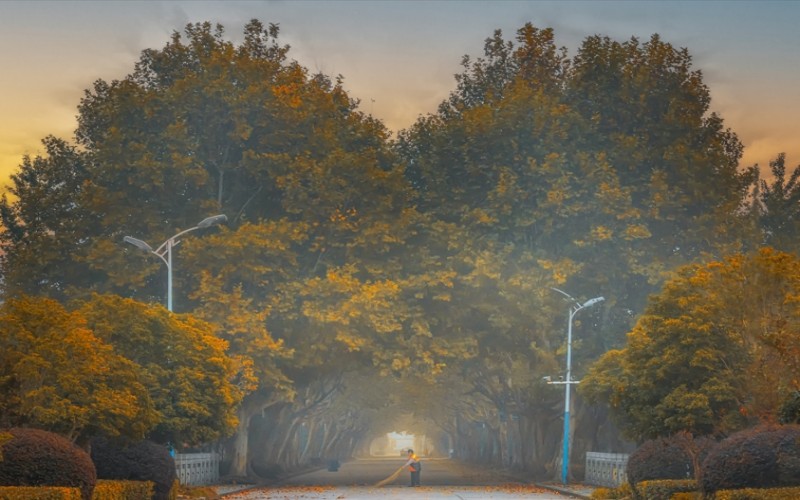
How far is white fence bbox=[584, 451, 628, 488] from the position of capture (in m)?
51.7

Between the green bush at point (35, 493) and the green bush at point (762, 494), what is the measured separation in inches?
498

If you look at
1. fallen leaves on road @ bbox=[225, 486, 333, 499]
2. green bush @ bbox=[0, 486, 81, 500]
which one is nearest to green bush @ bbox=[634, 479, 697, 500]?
green bush @ bbox=[0, 486, 81, 500]

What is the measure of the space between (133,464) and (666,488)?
45.0 feet

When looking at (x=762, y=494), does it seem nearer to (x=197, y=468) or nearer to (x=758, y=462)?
(x=758, y=462)

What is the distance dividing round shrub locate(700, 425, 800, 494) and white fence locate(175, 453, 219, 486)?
26.0 metres

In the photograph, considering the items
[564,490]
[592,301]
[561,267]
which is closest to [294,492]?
[564,490]

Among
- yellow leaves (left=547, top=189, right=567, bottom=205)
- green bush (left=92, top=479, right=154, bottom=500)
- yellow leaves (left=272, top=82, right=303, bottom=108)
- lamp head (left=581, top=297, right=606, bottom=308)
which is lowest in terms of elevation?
green bush (left=92, top=479, right=154, bottom=500)

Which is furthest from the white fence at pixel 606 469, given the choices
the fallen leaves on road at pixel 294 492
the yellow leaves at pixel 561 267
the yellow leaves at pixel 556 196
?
the fallen leaves on road at pixel 294 492

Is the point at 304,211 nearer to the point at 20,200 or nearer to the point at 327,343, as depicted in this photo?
the point at 327,343

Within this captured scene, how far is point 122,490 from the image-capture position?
30.2m

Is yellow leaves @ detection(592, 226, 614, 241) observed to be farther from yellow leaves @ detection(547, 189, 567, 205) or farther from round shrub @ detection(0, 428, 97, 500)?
round shrub @ detection(0, 428, 97, 500)

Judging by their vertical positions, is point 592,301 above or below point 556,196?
below

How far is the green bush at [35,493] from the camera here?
2373 centimetres

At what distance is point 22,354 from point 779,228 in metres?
49.1
